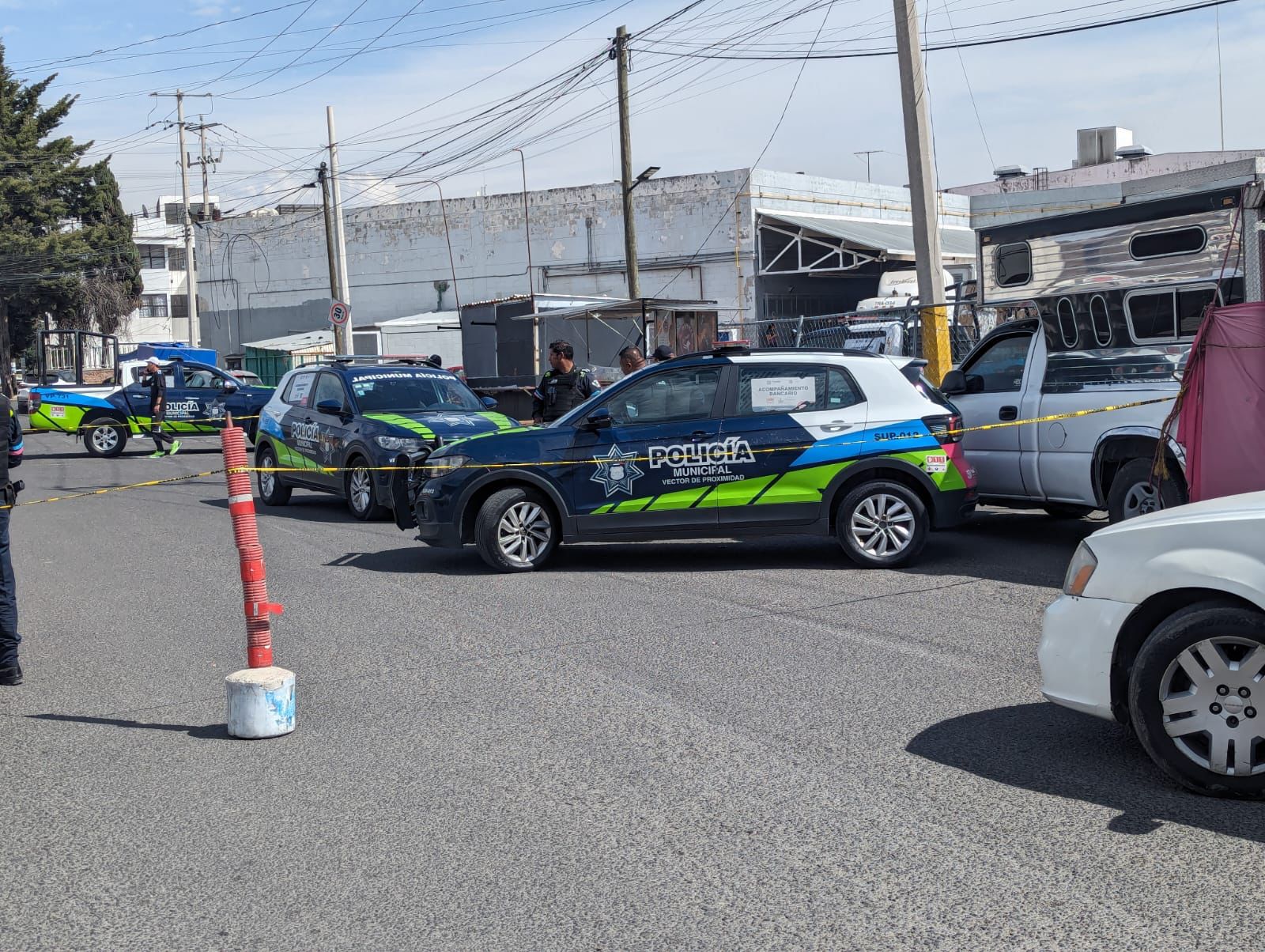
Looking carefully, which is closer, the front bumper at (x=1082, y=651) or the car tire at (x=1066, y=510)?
the front bumper at (x=1082, y=651)

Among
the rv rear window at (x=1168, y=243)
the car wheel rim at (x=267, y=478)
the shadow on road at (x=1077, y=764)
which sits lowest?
the shadow on road at (x=1077, y=764)

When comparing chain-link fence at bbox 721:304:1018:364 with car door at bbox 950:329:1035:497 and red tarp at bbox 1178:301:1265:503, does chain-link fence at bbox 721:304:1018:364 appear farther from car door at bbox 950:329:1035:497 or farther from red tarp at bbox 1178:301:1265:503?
red tarp at bbox 1178:301:1265:503

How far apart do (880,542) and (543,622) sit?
305 cm

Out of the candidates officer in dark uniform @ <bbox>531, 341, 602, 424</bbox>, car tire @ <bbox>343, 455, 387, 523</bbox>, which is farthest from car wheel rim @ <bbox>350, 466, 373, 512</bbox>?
officer in dark uniform @ <bbox>531, 341, 602, 424</bbox>

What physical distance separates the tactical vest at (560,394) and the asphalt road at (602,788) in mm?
3982

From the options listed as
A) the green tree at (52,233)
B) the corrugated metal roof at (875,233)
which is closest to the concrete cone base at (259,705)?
the corrugated metal roof at (875,233)

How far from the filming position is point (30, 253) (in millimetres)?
58469

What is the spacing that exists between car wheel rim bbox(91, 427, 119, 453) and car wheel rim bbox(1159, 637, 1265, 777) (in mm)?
24569

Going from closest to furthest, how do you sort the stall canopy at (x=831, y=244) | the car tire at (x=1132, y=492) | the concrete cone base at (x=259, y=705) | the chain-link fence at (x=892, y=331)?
the concrete cone base at (x=259, y=705), the car tire at (x=1132, y=492), the chain-link fence at (x=892, y=331), the stall canopy at (x=831, y=244)

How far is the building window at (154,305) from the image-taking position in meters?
78.1

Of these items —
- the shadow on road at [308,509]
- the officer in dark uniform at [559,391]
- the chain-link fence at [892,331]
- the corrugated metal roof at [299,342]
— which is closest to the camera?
the officer in dark uniform at [559,391]

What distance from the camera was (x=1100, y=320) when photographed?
10555 millimetres

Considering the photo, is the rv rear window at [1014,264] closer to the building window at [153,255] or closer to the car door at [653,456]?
the car door at [653,456]

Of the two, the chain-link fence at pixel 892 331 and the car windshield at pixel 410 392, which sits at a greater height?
the chain-link fence at pixel 892 331
